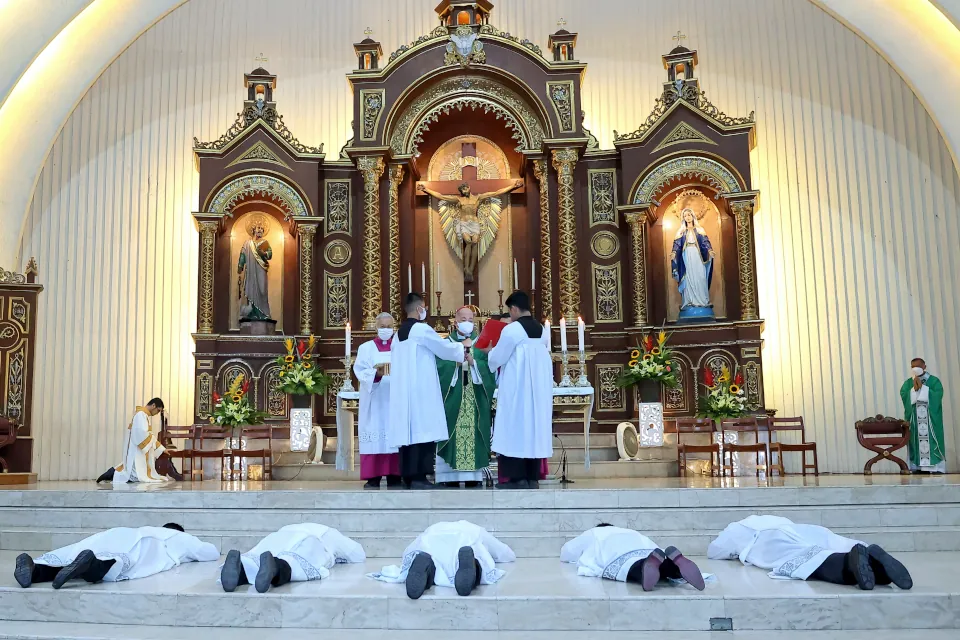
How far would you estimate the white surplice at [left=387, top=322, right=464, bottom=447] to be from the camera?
7832 millimetres

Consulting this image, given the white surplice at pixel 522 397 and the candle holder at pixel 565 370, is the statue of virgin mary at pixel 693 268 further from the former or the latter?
the white surplice at pixel 522 397

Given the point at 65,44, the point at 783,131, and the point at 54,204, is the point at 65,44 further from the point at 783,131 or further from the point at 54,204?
the point at 783,131

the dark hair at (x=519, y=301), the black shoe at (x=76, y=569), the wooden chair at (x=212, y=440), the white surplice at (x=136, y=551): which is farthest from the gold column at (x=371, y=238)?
the black shoe at (x=76, y=569)

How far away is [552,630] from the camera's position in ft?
15.1

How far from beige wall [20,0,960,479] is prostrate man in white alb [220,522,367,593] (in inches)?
335

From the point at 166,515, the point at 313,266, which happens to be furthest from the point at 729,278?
the point at 166,515

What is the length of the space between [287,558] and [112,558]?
101cm

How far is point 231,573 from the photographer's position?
4.92m

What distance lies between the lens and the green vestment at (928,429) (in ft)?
34.6

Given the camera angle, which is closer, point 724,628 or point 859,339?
point 724,628

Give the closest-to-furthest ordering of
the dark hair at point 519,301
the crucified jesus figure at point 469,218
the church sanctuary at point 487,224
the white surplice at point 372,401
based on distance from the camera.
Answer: the dark hair at point 519,301
the white surplice at point 372,401
the church sanctuary at point 487,224
the crucified jesus figure at point 469,218

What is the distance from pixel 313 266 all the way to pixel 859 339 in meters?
7.70

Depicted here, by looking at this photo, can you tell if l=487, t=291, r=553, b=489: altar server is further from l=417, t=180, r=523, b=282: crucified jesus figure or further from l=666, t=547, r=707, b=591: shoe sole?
l=417, t=180, r=523, b=282: crucified jesus figure

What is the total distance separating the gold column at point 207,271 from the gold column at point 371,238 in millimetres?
2091
